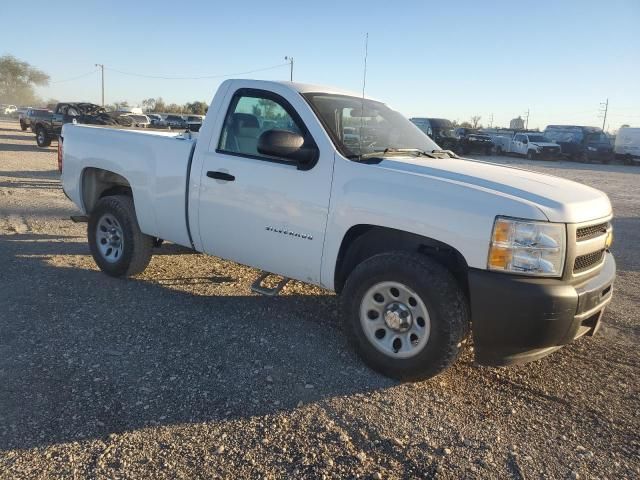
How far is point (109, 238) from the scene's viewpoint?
5715 mm

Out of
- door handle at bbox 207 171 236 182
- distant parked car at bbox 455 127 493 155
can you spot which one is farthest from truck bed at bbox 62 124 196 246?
distant parked car at bbox 455 127 493 155

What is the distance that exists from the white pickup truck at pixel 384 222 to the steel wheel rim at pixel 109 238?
1.75ft

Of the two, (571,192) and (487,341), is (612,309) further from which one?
(487,341)

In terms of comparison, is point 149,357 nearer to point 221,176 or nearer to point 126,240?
point 221,176

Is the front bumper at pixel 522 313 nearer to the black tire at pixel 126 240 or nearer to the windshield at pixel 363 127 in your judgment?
the windshield at pixel 363 127

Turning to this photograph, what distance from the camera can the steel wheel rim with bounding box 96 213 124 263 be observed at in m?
5.64

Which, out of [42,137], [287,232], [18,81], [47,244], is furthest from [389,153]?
[18,81]

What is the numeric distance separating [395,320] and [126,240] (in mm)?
3069

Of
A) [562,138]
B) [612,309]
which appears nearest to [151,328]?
[612,309]

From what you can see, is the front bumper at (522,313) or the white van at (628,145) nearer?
the front bumper at (522,313)


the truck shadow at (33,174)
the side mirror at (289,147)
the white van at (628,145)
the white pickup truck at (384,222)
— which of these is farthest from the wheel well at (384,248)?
the white van at (628,145)

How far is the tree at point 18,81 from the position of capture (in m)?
99.2

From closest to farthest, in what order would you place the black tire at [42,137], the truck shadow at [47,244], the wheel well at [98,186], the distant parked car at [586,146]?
the wheel well at [98,186]
the truck shadow at [47,244]
the black tire at [42,137]
the distant parked car at [586,146]

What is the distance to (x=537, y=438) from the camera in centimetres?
309
